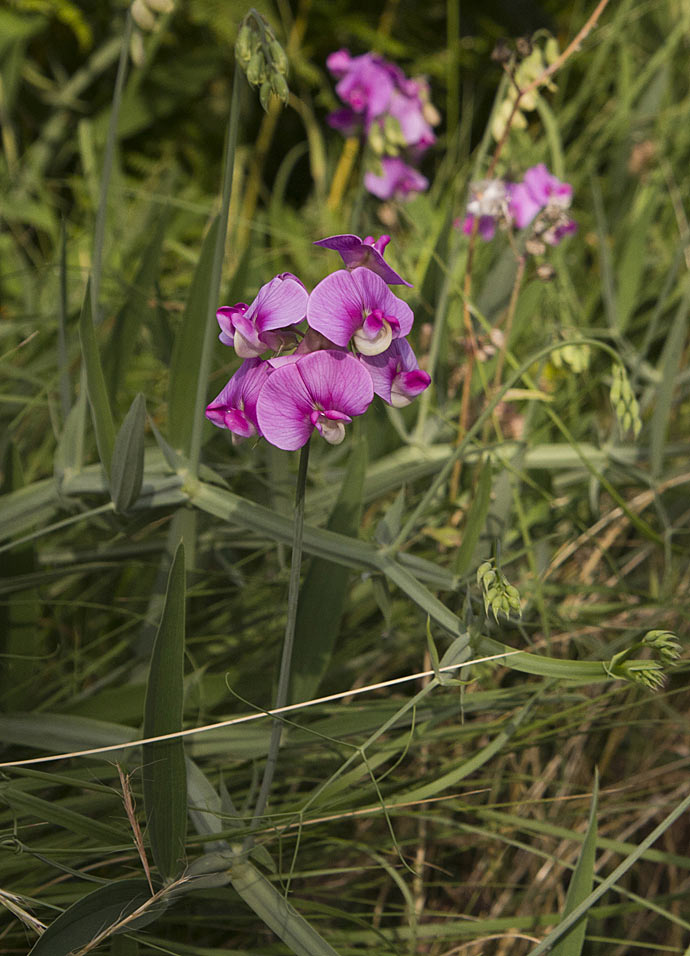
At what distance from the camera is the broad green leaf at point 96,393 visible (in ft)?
2.40

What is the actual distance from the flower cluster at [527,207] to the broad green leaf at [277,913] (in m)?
0.68

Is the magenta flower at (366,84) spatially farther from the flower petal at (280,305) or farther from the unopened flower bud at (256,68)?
the flower petal at (280,305)

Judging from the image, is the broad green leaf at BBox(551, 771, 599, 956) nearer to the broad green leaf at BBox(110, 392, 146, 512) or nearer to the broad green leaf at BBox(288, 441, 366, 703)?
the broad green leaf at BBox(288, 441, 366, 703)

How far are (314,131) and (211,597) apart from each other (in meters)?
1.06

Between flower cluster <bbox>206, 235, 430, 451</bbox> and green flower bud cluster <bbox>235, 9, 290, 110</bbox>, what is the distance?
13cm

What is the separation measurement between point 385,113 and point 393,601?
25.9 inches

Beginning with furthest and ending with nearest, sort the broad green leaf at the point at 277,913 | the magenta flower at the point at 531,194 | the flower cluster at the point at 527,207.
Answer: the magenta flower at the point at 531,194, the flower cluster at the point at 527,207, the broad green leaf at the point at 277,913

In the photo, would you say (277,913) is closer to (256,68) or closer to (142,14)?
(256,68)

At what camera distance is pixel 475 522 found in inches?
31.7

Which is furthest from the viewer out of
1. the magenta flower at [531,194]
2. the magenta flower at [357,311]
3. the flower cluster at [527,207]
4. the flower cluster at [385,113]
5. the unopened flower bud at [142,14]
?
the flower cluster at [385,113]

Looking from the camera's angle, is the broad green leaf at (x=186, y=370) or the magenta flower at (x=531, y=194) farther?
the magenta flower at (x=531, y=194)

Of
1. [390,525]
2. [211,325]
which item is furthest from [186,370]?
[390,525]

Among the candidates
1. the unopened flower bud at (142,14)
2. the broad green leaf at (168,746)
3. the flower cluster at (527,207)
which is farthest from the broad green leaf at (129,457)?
the flower cluster at (527,207)

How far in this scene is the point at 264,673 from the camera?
0.89 meters
